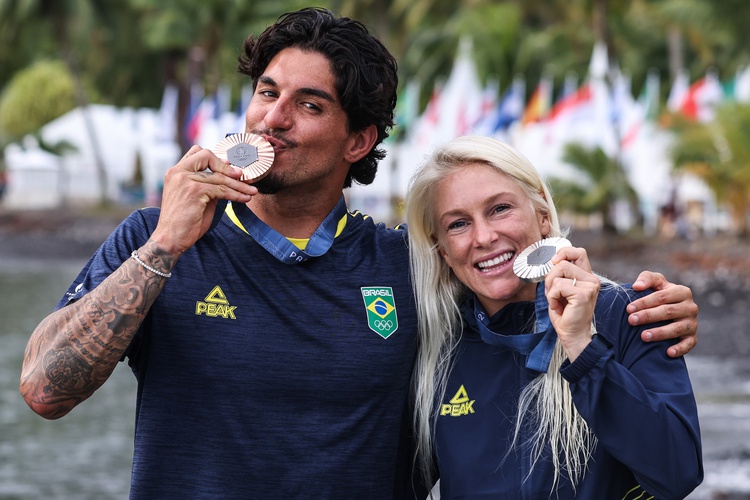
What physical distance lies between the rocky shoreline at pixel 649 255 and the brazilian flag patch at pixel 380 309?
14.6 m

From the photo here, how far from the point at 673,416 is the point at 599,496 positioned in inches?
13.6

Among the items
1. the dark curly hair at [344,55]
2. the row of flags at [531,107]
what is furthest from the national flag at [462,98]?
the dark curly hair at [344,55]

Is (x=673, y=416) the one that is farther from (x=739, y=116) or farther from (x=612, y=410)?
(x=739, y=116)

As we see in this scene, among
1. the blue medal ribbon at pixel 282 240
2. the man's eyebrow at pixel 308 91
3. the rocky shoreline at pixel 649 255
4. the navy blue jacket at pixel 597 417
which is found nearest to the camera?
the navy blue jacket at pixel 597 417

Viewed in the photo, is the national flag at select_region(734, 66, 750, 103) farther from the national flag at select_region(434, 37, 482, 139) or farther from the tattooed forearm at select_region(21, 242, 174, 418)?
the tattooed forearm at select_region(21, 242, 174, 418)

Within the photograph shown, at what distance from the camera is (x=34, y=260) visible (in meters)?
38.9

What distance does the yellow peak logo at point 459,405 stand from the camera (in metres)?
3.40

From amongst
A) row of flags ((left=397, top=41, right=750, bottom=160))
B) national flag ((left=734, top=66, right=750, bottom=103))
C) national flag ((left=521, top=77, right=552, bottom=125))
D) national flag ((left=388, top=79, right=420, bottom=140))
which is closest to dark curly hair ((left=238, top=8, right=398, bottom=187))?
Result: row of flags ((left=397, top=41, right=750, bottom=160))

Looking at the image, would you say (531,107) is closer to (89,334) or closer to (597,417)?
(597,417)

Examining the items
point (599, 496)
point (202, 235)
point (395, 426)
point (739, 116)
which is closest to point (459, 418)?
point (395, 426)

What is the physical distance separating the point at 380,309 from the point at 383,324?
5 centimetres

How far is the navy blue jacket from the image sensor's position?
9.70 ft

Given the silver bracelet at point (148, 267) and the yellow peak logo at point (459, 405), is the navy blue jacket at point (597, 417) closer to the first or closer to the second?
the yellow peak logo at point (459, 405)

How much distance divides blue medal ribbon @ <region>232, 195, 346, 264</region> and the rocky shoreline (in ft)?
48.2
